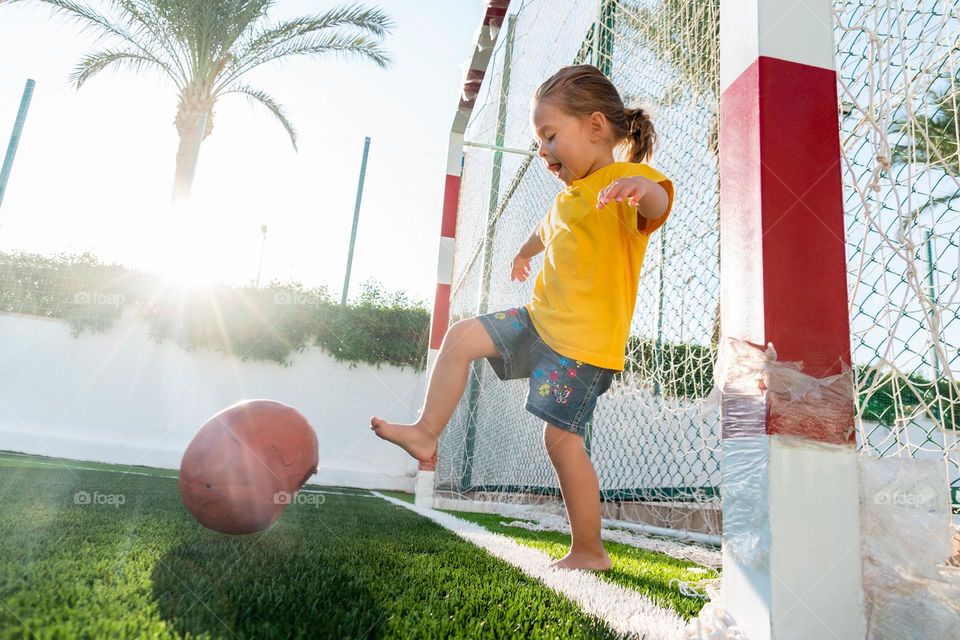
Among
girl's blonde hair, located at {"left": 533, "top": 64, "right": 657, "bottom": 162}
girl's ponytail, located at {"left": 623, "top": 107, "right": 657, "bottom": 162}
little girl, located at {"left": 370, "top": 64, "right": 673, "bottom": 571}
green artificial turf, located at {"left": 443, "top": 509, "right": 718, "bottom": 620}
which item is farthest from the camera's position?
girl's ponytail, located at {"left": 623, "top": 107, "right": 657, "bottom": 162}

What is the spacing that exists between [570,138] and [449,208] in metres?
3.02

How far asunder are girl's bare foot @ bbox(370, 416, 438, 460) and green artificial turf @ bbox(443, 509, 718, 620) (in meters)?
0.65

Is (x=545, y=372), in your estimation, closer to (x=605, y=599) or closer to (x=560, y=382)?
(x=560, y=382)

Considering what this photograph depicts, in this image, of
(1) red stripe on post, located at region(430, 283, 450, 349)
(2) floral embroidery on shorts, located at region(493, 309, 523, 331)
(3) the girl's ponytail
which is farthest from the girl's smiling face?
(1) red stripe on post, located at region(430, 283, 450, 349)

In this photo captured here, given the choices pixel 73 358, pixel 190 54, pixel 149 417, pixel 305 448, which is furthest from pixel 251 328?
pixel 305 448

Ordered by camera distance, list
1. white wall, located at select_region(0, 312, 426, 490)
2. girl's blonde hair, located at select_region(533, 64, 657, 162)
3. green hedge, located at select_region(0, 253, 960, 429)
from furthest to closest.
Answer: green hedge, located at select_region(0, 253, 960, 429)
white wall, located at select_region(0, 312, 426, 490)
girl's blonde hair, located at select_region(533, 64, 657, 162)

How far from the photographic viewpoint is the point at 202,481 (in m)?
1.92

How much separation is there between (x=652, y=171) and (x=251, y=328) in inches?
388

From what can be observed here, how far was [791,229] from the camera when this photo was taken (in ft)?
3.94

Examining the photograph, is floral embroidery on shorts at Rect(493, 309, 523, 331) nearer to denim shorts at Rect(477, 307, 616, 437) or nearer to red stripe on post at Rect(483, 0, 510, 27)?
denim shorts at Rect(477, 307, 616, 437)

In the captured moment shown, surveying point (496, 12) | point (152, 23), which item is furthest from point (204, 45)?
point (496, 12)

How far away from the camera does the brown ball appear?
1.91m

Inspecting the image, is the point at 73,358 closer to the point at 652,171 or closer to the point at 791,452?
the point at 652,171

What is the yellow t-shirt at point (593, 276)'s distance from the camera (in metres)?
2.02
